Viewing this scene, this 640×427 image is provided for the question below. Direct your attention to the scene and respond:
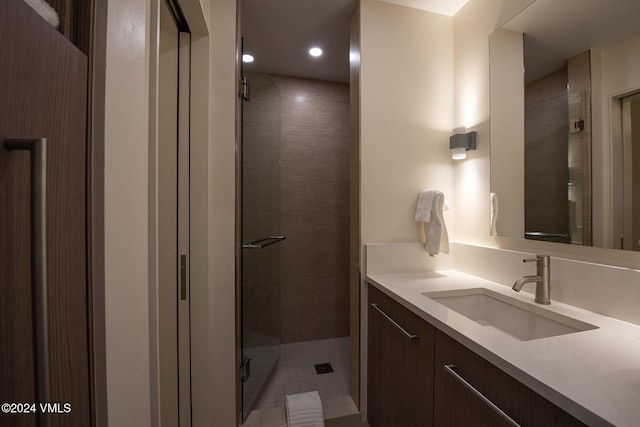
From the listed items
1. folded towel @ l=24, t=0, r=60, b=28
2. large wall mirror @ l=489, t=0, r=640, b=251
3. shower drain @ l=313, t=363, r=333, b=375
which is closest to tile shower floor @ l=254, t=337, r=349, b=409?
shower drain @ l=313, t=363, r=333, b=375

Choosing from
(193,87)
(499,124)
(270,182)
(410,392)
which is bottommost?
(410,392)

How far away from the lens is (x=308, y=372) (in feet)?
6.42

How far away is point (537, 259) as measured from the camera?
1059 millimetres

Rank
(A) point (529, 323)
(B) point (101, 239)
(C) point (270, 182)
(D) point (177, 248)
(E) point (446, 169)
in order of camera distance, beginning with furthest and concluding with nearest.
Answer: (C) point (270, 182)
(E) point (446, 169)
(D) point (177, 248)
(A) point (529, 323)
(B) point (101, 239)

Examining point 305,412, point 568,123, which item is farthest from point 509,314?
point 305,412

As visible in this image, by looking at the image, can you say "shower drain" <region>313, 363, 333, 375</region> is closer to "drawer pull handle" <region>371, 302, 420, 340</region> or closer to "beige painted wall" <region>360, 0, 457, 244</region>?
"drawer pull handle" <region>371, 302, 420, 340</region>

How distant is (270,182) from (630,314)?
1.77 m

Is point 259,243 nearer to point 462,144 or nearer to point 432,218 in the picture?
point 432,218

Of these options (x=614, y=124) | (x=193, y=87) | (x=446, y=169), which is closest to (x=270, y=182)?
(x=193, y=87)

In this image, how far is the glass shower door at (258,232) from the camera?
1.47 meters

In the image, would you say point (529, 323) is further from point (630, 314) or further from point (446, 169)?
point (446, 169)

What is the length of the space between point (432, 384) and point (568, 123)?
3.69 ft

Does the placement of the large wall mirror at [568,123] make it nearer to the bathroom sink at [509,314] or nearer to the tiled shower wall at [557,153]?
the tiled shower wall at [557,153]

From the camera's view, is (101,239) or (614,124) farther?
(614,124)
